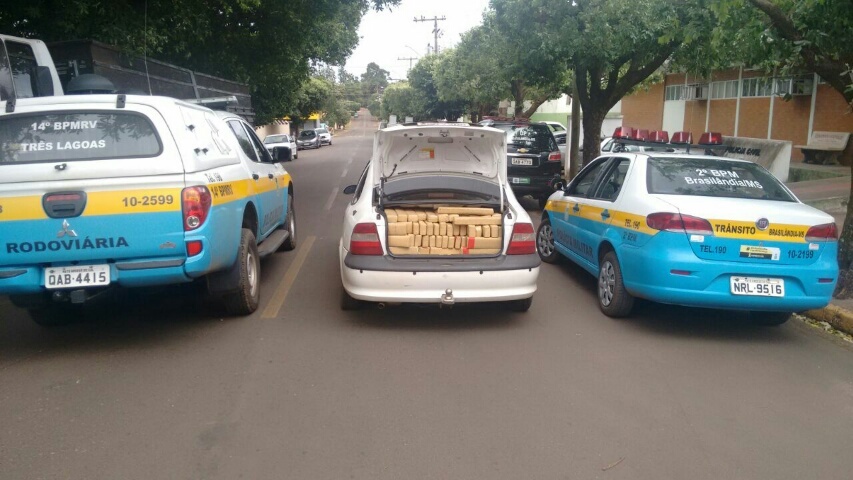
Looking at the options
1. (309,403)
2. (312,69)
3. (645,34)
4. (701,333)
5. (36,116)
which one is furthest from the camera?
(312,69)

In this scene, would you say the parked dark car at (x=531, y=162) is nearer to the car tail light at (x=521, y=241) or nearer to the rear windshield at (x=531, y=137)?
the rear windshield at (x=531, y=137)

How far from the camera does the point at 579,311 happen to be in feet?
22.4

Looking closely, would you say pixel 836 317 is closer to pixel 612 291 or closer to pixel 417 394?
pixel 612 291

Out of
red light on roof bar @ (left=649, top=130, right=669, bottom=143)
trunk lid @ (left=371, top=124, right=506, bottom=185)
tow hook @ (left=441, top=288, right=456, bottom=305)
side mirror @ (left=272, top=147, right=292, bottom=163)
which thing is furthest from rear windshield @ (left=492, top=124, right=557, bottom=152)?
tow hook @ (left=441, top=288, right=456, bottom=305)

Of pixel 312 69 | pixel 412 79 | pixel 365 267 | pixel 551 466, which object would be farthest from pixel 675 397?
pixel 412 79

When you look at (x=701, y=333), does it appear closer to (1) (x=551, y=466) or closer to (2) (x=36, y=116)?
(1) (x=551, y=466)

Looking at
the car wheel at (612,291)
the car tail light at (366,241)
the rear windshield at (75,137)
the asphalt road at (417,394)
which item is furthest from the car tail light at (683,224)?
the rear windshield at (75,137)

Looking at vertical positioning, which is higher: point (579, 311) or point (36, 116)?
point (36, 116)

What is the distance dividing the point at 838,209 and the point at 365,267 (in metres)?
11.2

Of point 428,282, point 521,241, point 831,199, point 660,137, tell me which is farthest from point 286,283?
point 831,199

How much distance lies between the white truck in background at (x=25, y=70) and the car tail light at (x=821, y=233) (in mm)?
7878

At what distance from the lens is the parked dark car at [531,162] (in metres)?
13.3

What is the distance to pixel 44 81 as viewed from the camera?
8.25 metres

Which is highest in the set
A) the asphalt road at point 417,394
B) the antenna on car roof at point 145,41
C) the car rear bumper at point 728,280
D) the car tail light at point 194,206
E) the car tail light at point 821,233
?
the antenna on car roof at point 145,41
